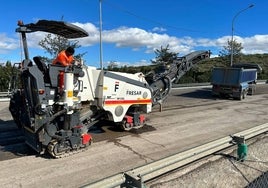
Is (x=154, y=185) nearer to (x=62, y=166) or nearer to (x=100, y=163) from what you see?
(x=100, y=163)

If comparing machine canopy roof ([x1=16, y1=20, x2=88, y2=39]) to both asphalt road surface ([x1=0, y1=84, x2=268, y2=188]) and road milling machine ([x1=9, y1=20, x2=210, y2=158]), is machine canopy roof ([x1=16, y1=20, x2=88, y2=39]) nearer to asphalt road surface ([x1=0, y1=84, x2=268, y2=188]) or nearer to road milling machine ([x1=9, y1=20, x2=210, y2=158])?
road milling machine ([x1=9, y1=20, x2=210, y2=158])

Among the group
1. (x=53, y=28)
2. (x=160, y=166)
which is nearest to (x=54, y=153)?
(x=53, y=28)

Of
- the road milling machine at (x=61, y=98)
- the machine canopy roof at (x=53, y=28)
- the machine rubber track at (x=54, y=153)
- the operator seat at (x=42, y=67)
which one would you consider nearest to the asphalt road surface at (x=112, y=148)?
the machine rubber track at (x=54, y=153)

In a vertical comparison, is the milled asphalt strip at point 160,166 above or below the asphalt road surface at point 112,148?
above

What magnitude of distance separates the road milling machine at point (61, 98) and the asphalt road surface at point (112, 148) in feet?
1.47

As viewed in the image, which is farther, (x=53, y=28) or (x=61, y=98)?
(x=53, y=28)

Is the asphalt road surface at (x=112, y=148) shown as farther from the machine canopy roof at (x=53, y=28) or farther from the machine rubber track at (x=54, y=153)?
the machine canopy roof at (x=53, y=28)

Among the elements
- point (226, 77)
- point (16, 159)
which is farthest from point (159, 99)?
point (226, 77)

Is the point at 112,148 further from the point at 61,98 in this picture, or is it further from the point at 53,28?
the point at 53,28

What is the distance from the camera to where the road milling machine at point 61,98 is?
659 cm

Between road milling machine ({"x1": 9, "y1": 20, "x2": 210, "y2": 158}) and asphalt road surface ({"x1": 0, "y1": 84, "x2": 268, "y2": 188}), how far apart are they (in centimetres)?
45

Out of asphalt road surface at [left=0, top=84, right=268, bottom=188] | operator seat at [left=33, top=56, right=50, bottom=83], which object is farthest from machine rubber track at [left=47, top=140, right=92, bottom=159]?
operator seat at [left=33, top=56, right=50, bottom=83]

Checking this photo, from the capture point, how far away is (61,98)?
22.1ft

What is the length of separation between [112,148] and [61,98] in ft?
6.26
